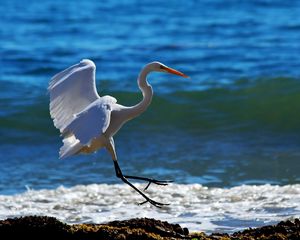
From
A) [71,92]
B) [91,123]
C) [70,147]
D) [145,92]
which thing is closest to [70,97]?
[71,92]

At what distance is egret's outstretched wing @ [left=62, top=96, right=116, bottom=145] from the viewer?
207 inches

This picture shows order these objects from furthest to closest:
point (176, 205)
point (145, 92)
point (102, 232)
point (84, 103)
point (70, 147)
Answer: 1. point (176, 205)
2. point (84, 103)
3. point (145, 92)
4. point (70, 147)
5. point (102, 232)

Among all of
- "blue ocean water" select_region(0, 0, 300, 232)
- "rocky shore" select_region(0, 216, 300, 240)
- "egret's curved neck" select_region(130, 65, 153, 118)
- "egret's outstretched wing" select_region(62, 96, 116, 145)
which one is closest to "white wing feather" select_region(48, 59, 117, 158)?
"egret's curved neck" select_region(130, 65, 153, 118)

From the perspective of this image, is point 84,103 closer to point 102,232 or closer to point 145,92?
point 145,92

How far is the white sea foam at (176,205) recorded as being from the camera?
20.4ft

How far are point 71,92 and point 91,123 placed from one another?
925 mm

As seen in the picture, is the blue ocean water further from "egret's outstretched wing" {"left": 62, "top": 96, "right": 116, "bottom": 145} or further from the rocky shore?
the rocky shore

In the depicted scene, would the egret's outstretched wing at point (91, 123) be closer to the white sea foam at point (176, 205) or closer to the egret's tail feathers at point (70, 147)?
the egret's tail feathers at point (70, 147)

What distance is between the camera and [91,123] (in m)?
5.34

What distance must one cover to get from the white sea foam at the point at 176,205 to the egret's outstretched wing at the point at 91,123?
3.67ft

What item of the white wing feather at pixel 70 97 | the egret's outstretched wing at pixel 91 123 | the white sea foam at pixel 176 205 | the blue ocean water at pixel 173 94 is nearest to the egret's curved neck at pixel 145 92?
the white wing feather at pixel 70 97

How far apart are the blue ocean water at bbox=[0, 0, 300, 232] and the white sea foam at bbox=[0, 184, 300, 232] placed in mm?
343

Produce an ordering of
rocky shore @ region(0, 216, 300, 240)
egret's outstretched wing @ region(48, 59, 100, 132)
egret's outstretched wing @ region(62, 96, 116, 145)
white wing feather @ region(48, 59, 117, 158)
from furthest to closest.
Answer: egret's outstretched wing @ region(48, 59, 100, 132), white wing feather @ region(48, 59, 117, 158), egret's outstretched wing @ region(62, 96, 116, 145), rocky shore @ region(0, 216, 300, 240)

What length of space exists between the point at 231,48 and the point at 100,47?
2.77 meters
